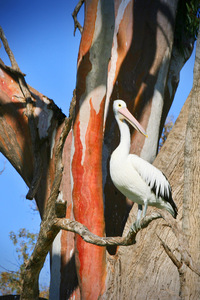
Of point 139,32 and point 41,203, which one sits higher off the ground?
point 139,32

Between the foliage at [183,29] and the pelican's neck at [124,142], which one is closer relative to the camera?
the pelican's neck at [124,142]

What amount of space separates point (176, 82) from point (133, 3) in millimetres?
1489

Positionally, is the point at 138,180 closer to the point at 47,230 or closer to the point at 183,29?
the point at 47,230

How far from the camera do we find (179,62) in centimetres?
709

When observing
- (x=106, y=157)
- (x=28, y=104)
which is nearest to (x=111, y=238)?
(x=106, y=157)

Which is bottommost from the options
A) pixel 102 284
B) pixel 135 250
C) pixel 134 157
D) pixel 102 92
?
pixel 102 284

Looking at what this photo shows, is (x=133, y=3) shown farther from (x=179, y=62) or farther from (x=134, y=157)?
(x=134, y=157)

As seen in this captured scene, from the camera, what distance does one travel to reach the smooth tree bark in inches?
130

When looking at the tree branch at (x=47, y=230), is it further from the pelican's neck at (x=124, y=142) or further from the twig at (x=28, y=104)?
the twig at (x=28, y=104)

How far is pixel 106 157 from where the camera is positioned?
5.46 m

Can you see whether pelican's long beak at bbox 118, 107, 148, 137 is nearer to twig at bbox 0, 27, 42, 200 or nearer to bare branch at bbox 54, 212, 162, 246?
bare branch at bbox 54, 212, 162, 246

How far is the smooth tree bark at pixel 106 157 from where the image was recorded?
10.8 ft

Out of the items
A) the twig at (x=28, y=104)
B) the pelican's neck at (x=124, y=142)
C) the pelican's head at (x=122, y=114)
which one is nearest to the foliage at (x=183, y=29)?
the twig at (x=28, y=104)

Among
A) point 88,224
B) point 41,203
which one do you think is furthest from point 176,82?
point 88,224
